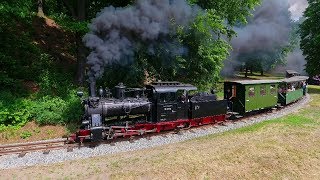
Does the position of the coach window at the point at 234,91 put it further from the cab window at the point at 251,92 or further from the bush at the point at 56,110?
the bush at the point at 56,110

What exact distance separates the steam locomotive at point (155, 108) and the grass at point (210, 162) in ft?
5.57

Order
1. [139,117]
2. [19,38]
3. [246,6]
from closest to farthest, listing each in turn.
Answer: [139,117], [19,38], [246,6]

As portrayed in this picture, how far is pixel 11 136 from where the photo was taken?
14.2 m

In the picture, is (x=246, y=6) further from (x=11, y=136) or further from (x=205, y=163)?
(x=11, y=136)

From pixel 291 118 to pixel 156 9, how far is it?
1011 cm

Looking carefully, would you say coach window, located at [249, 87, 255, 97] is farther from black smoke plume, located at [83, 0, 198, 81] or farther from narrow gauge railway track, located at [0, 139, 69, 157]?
narrow gauge railway track, located at [0, 139, 69, 157]

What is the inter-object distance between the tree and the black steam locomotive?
990 inches

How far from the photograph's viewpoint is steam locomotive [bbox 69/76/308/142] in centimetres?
1287

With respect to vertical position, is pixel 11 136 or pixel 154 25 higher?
pixel 154 25

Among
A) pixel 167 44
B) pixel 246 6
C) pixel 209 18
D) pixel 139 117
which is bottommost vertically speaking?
pixel 139 117

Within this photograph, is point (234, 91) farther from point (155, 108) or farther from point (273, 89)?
point (155, 108)

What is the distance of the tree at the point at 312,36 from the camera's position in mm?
36469

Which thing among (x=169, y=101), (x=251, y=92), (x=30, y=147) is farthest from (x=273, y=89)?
(x=30, y=147)

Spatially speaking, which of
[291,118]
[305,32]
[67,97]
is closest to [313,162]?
[291,118]
